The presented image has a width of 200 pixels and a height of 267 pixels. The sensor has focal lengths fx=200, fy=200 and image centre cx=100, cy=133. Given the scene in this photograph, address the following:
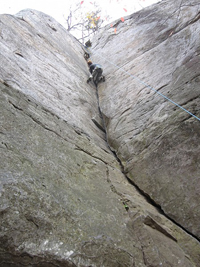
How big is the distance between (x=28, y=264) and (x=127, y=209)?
4.87 feet

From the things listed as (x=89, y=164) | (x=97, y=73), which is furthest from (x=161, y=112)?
(x=97, y=73)

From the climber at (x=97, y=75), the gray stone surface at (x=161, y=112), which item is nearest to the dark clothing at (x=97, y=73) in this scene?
the climber at (x=97, y=75)

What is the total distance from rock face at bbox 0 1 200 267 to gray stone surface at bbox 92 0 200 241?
0.9 inches

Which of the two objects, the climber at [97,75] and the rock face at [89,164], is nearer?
the rock face at [89,164]

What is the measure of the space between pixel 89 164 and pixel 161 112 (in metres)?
2.03

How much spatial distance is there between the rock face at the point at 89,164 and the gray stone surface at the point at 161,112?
24mm

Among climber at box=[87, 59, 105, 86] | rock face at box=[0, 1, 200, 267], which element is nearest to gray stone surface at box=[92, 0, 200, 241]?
rock face at box=[0, 1, 200, 267]

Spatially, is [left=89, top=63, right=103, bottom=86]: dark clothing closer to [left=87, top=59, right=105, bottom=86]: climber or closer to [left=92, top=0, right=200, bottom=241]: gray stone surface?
[left=87, top=59, right=105, bottom=86]: climber

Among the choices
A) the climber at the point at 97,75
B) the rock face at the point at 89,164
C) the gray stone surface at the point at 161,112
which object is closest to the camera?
the rock face at the point at 89,164

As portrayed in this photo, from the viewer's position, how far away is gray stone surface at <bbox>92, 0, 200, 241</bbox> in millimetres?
3340

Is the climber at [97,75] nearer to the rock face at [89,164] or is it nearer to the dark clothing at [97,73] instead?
the dark clothing at [97,73]

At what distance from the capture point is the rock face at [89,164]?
192cm

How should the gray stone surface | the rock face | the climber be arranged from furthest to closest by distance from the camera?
the climber
the gray stone surface
the rock face

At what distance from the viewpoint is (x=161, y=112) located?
14.0 ft
